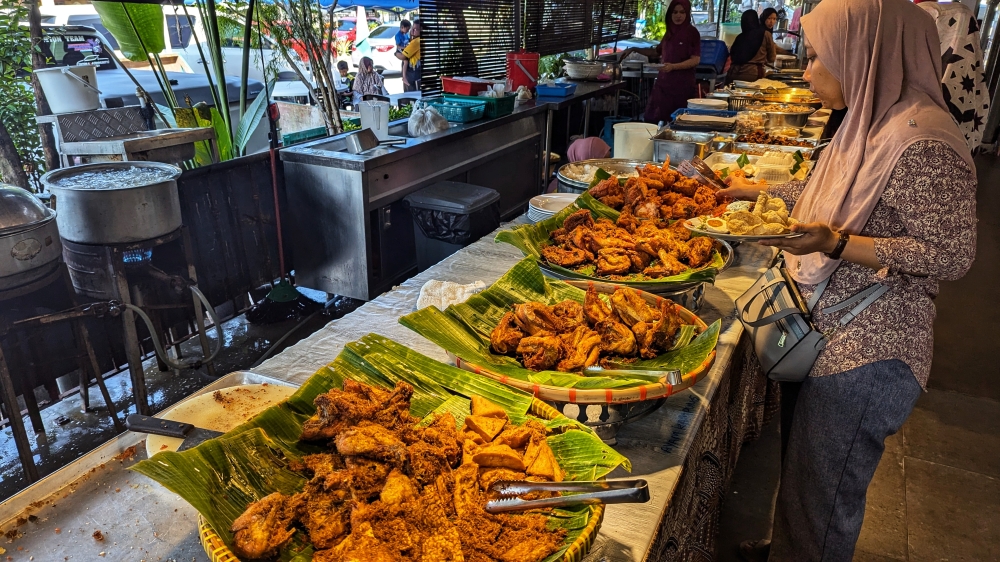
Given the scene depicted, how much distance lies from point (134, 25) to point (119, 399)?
253 centimetres

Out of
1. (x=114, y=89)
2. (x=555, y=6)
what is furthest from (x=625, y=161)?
(x=114, y=89)

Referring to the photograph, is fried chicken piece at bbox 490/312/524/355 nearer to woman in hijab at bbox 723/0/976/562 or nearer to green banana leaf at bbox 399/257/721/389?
green banana leaf at bbox 399/257/721/389

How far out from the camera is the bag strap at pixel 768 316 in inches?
78.3

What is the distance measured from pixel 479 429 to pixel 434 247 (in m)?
3.30

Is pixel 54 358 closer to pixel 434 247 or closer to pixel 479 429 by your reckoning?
pixel 434 247

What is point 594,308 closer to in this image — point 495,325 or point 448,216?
point 495,325

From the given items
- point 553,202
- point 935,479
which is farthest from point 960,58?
point 553,202

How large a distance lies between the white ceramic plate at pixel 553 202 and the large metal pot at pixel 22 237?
2.15m

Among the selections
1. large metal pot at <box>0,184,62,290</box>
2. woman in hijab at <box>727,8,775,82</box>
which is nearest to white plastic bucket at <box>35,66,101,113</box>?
large metal pot at <box>0,184,62,290</box>

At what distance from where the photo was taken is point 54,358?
10.3 ft

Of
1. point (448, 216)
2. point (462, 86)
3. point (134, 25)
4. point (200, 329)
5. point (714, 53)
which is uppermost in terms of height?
point (134, 25)

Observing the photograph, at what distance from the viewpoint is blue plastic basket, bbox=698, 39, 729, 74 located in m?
10.8

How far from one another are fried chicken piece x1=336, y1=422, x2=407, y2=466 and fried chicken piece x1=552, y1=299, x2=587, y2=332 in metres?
0.71

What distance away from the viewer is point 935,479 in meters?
3.18
